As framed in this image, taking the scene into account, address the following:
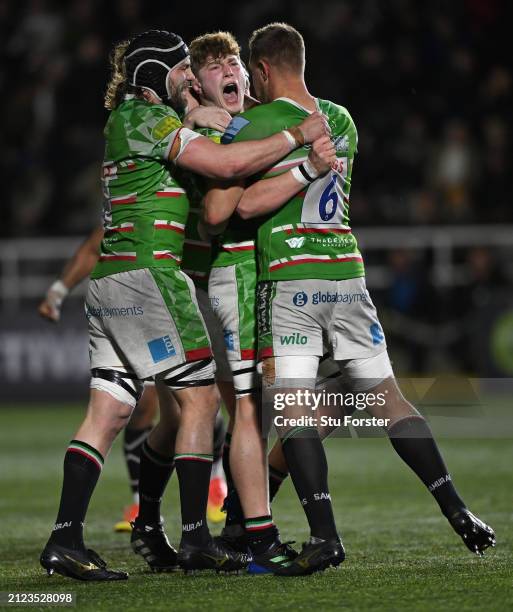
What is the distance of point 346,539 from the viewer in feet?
23.0

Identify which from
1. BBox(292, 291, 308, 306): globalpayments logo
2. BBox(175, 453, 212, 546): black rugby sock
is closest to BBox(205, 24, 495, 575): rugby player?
BBox(292, 291, 308, 306): globalpayments logo

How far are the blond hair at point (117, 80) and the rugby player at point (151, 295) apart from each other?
0.5 inches

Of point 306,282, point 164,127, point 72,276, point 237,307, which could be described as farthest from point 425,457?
point 72,276

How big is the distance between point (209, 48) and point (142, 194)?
778 millimetres

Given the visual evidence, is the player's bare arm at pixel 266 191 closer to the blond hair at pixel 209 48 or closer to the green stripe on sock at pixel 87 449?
the blond hair at pixel 209 48

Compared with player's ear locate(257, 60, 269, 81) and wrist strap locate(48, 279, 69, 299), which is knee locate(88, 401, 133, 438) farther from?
wrist strap locate(48, 279, 69, 299)

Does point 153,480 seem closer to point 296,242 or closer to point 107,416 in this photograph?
point 107,416

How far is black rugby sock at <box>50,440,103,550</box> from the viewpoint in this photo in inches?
222

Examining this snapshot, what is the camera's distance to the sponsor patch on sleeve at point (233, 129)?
19.0 feet

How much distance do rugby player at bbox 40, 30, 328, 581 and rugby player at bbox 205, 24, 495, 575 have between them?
0.16m

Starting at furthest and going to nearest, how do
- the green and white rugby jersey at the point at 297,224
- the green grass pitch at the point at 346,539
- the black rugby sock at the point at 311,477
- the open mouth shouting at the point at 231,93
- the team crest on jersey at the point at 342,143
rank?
the open mouth shouting at the point at 231,93
the team crest on jersey at the point at 342,143
the green and white rugby jersey at the point at 297,224
the black rugby sock at the point at 311,477
the green grass pitch at the point at 346,539

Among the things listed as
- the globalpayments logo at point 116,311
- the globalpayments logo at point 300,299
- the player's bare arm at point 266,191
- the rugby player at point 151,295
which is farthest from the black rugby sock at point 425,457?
the globalpayments logo at point 116,311

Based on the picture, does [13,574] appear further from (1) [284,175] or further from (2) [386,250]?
(2) [386,250]

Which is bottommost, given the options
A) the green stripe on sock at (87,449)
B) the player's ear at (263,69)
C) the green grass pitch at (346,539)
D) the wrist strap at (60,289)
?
the green grass pitch at (346,539)
